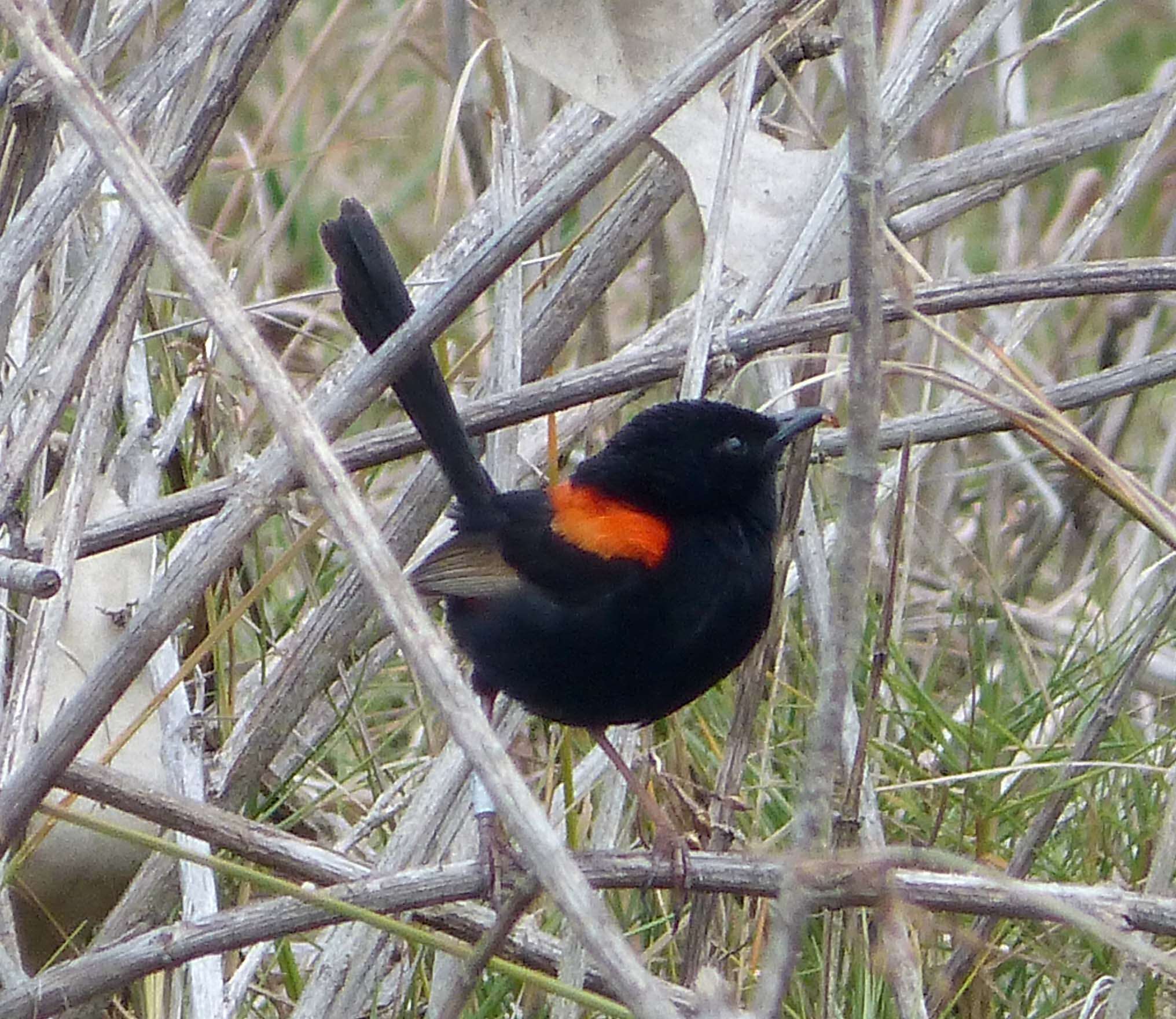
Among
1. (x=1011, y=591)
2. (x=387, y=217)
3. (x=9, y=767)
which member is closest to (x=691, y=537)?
(x=9, y=767)

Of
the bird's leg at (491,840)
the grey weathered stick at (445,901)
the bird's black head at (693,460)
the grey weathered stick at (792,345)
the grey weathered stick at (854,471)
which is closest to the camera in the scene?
the grey weathered stick at (854,471)

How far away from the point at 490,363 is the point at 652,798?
35.4 inches

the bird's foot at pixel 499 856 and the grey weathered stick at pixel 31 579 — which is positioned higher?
the bird's foot at pixel 499 856

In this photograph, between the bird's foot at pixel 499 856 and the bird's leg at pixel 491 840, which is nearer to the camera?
the bird's foot at pixel 499 856

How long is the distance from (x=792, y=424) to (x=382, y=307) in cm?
80

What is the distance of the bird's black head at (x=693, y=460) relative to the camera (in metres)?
3.47

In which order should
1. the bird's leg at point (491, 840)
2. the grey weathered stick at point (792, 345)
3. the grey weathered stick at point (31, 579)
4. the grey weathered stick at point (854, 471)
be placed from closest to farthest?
1. the grey weathered stick at point (854, 471)
2. the grey weathered stick at point (31, 579)
3. the grey weathered stick at point (792, 345)
4. the bird's leg at point (491, 840)

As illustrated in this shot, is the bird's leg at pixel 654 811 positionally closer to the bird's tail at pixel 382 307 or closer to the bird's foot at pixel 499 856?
the bird's foot at pixel 499 856

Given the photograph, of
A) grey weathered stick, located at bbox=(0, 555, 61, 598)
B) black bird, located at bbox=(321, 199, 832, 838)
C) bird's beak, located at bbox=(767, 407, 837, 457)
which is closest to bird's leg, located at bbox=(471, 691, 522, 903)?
black bird, located at bbox=(321, 199, 832, 838)

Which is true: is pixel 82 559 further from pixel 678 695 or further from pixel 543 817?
pixel 543 817

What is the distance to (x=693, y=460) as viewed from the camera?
3.56 meters

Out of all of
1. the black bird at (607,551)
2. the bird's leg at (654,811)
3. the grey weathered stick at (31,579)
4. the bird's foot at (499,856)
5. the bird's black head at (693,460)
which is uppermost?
the bird's black head at (693,460)

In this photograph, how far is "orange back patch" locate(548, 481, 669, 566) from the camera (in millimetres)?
3473

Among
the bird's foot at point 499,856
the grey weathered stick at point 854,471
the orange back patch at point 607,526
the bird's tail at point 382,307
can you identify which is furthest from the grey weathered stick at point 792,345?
the grey weathered stick at point 854,471
